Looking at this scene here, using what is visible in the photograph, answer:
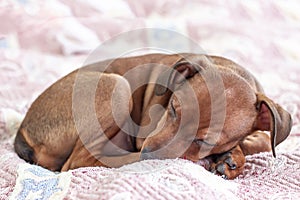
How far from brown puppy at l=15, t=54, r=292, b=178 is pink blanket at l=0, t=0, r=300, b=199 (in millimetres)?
126

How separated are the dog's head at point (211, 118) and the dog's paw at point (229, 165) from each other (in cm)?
4

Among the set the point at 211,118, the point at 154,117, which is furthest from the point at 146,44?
the point at 211,118

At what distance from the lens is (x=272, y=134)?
6.95ft

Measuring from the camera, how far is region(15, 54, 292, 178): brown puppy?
216 centimetres

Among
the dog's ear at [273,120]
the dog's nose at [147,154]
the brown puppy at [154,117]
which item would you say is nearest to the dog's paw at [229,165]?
the brown puppy at [154,117]

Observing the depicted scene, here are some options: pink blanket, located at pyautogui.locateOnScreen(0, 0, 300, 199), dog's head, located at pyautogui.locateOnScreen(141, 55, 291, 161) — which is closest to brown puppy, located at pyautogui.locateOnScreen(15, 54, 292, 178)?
dog's head, located at pyautogui.locateOnScreen(141, 55, 291, 161)

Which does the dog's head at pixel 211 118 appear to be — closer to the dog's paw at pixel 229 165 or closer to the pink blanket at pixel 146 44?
the dog's paw at pixel 229 165

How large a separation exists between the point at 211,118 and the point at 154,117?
33cm

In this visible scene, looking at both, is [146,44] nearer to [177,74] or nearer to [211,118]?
[177,74]

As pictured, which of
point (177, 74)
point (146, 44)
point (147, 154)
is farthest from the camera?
point (146, 44)

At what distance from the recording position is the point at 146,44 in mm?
4125

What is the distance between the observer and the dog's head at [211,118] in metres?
2.15

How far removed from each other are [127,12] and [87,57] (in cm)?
64

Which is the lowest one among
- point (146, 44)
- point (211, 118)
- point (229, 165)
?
point (146, 44)
